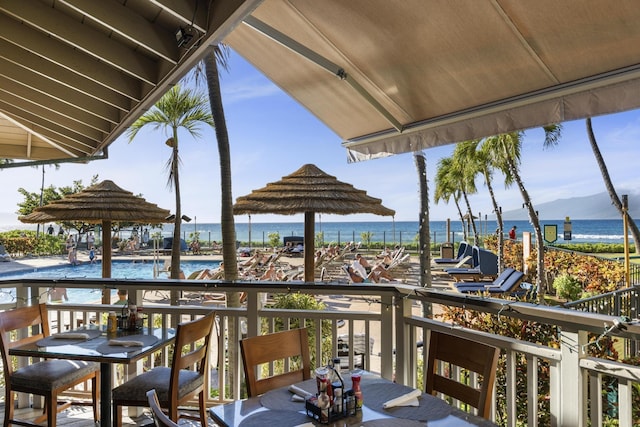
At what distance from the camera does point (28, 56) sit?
3340 mm

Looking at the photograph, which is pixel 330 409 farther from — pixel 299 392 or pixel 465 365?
pixel 465 365

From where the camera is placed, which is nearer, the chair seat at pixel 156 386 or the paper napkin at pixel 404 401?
the paper napkin at pixel 404 401

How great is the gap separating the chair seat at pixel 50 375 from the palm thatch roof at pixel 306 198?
9.64 ft

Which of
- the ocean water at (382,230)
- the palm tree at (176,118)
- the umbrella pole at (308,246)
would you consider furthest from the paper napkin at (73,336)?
the ocean water at (382,230)

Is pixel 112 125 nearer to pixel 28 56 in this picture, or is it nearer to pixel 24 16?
pixel 28 56

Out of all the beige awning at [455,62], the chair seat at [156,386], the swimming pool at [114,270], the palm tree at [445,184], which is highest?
the palm tree at [445,184]

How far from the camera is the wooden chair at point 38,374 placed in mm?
2639

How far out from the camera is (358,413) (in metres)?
1.68

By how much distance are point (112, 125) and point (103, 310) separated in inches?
75.3

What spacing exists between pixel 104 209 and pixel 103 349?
496 centimetres

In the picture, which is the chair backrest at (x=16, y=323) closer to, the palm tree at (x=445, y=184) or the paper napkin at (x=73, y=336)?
the paper napkin at (x=73, y=336)

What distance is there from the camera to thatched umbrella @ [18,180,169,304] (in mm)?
6957

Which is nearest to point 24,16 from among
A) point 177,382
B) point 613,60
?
point 177,382

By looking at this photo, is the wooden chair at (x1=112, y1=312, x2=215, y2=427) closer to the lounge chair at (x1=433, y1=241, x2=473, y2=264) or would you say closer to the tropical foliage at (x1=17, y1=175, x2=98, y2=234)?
the lounge chair at (x1=433, y1=241, x2=473, y2=264)
